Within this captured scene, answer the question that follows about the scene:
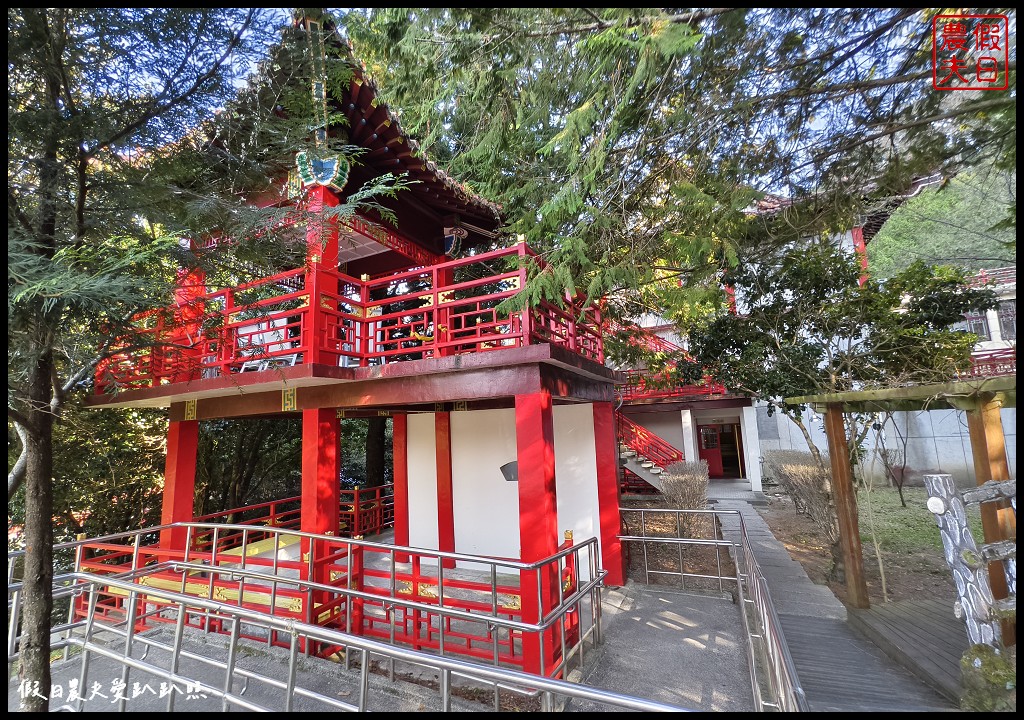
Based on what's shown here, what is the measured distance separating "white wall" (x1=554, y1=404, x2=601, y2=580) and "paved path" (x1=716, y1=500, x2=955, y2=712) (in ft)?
8.36

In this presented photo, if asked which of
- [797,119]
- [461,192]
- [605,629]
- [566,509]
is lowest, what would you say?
[605,629]

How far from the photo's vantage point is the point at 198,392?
219 inches

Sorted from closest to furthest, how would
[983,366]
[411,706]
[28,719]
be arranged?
[28,719] → [411,706] → [983,366]

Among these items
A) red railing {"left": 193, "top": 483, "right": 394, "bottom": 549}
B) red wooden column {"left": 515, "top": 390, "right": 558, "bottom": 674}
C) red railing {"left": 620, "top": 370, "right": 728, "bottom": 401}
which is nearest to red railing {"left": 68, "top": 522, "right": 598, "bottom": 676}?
red wooden column {"left": 515, "top": 390, "right": 558, "bottom": 674}

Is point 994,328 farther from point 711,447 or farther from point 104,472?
point 104,472

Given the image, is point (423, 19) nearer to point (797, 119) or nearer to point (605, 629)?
point (797, 119)

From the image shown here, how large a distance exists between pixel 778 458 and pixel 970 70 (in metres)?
10.8

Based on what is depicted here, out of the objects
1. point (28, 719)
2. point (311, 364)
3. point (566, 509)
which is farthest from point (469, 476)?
point (28, 719)

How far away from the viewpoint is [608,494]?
6.56 m

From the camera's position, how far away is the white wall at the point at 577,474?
6.75 meters

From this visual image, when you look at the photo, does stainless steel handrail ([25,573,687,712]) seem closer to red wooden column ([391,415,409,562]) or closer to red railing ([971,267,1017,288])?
red wooden column ([391,415,409,562])

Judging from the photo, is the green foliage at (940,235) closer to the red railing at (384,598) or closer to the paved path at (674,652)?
the paved path at (674,652)

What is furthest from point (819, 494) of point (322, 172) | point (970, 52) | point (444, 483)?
point (322, 172)

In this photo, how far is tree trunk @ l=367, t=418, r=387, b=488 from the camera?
37.2 feet
